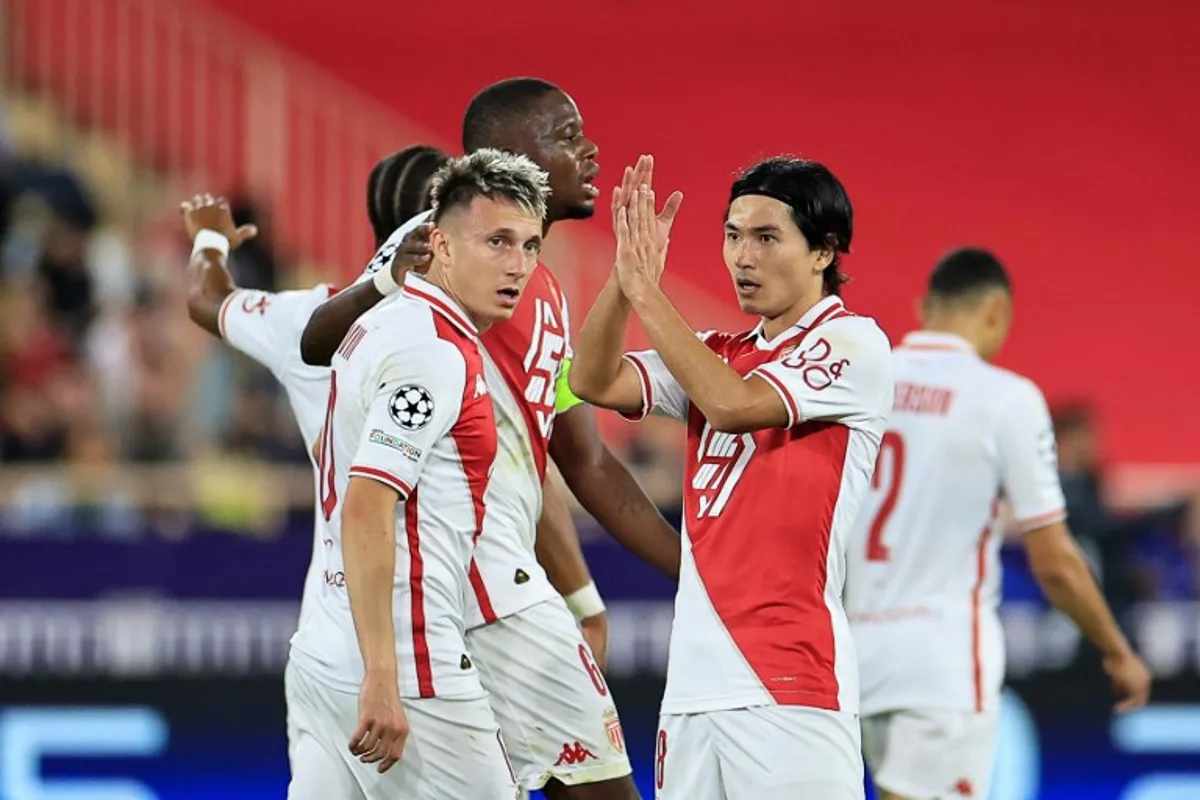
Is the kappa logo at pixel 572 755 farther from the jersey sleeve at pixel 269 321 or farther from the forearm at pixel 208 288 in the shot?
the forearm at pixel 208 288

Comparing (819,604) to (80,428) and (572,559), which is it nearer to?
(572,559)

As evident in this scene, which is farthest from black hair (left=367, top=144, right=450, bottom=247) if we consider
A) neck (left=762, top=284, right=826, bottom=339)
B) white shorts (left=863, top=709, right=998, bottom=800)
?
white shorts (left=863, top=709, right=998, bottom=800)

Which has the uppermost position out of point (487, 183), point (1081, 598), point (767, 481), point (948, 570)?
point (487, 183)

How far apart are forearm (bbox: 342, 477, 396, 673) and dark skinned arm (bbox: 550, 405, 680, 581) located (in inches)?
44.5

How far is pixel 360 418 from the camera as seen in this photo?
482cm

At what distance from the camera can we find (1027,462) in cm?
665

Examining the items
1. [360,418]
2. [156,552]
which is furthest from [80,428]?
[360,418]

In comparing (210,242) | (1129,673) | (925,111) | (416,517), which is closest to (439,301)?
(416,517)

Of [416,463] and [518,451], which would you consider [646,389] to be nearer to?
[518,451]

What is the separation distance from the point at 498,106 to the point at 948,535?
2141 millimetres

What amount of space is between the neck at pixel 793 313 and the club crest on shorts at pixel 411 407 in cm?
85

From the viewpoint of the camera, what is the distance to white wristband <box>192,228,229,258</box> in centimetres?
640

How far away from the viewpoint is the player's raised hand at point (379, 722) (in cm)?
456

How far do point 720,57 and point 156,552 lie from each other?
30.3 ft
